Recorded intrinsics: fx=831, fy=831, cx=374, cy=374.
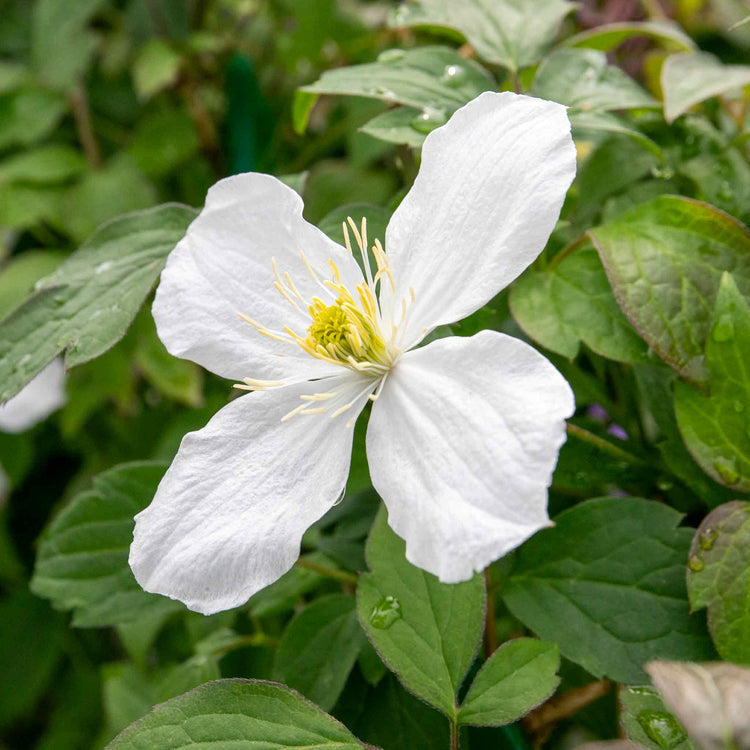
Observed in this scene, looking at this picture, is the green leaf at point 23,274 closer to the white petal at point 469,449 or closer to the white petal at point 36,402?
the white petal at point 36,402

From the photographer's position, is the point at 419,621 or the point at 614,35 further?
the point at 614,35

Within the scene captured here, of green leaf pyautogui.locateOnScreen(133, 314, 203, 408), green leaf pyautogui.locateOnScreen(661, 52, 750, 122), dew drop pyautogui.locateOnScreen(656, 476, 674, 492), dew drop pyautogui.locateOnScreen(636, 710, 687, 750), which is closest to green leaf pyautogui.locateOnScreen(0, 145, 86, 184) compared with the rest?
green leaf pyautogui.locateOnScreen(133, 314, 203, 408)

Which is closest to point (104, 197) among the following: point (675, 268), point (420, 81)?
point (420, 81)

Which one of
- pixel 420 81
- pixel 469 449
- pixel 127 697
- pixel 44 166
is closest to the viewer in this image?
pixel 469 449

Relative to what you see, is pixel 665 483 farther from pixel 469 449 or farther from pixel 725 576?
pixel 469 449

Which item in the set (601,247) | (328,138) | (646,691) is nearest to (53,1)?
(328,138)

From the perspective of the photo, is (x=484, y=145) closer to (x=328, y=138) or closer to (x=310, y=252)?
(x=310, y=252)

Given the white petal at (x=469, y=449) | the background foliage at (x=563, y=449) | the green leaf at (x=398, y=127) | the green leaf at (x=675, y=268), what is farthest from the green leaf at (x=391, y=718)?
the green leaf at (x=398, y=127)
